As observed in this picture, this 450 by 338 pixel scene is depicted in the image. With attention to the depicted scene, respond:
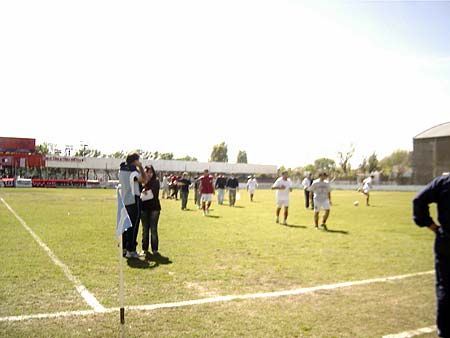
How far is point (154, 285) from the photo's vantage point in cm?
637

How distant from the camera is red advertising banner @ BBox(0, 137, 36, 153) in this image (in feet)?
218

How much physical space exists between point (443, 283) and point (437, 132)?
75.5 m

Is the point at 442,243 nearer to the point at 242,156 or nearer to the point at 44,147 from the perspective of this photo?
the point at 44,147

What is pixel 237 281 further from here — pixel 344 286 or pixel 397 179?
pixel 397 179

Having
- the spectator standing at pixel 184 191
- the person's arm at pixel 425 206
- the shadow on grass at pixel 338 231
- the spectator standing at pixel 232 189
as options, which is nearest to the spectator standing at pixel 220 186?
the spectator standing at pixel 232 189

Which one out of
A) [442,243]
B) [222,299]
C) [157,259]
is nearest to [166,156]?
[157,259]

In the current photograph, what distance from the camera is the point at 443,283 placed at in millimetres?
3914

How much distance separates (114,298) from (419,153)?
2879 inches

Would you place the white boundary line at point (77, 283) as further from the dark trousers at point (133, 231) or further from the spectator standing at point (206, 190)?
the spectator standing at point (206, 190)

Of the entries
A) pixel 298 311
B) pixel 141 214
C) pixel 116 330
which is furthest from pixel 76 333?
pixel 141 214

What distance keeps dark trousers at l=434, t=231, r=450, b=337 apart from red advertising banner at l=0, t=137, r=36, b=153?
72656 mm

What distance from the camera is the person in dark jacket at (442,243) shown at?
3.89m

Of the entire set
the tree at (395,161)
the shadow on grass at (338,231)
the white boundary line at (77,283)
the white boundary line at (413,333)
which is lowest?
the shadow on grass at (338,231)

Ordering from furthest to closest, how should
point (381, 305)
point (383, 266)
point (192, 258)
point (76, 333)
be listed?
1. point (192, 258)
2. point (383, 266)
3. point (381, 305)
4. point (76, 333)
